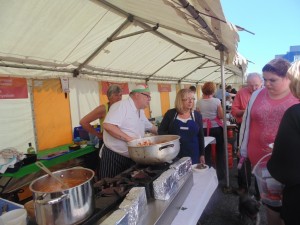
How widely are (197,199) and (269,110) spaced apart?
37.2 inches

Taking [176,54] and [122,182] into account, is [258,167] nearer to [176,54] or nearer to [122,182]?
[122,182]

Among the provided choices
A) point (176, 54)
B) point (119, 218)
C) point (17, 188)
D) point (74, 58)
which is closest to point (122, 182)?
point (119, 218)

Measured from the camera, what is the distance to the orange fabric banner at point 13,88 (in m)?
3.20

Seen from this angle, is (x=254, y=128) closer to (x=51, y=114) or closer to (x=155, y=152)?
(x=155, y=152)

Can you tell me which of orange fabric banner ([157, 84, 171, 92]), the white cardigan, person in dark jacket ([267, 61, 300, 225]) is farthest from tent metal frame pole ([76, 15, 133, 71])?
orange fabric banner ([157, 84, 171, 92])

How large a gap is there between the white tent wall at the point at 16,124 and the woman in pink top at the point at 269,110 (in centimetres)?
313

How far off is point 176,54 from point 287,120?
17.1ft

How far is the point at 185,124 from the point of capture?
2.40 meters

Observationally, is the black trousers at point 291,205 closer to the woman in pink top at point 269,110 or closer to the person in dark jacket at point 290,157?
the person in dark jacket at point 290,157

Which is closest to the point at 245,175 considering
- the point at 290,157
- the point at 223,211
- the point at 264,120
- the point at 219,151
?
the point at 223,211

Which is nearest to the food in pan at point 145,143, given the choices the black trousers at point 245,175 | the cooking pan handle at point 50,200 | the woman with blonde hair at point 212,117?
the cooking pan handle at point 50,200

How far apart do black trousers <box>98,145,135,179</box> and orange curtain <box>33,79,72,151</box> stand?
2.05 meters

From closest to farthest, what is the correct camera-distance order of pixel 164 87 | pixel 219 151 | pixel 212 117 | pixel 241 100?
1. pixel 241 100
2. pixel 212 117
3. pixel 219 151
4. pixel 164 87

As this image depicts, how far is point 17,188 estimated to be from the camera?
3197 mm
